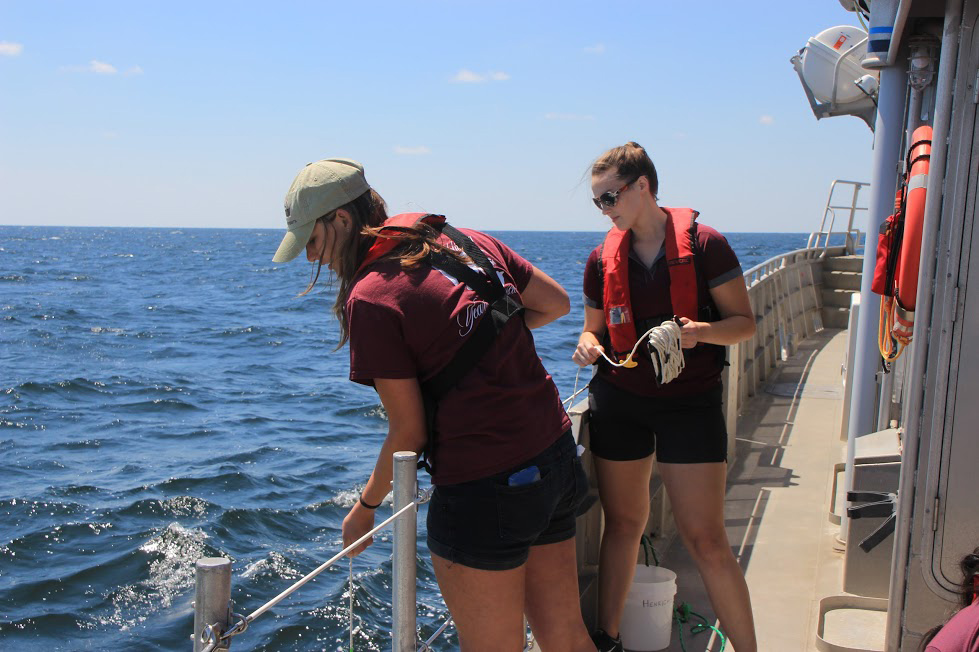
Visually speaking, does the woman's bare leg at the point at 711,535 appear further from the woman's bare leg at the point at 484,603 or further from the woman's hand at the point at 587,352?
the woman's bare leg at the point at 484,603

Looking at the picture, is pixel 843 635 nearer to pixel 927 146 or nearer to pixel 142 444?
pixel 927 146

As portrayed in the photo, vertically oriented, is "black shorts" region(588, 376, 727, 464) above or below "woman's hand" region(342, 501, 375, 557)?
above

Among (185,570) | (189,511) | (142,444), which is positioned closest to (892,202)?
(185,570)

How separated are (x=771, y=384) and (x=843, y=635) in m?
5.48

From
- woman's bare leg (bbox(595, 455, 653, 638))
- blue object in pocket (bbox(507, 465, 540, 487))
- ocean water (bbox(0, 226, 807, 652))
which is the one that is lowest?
ocean water (bbox(0, 226, 807, 652))

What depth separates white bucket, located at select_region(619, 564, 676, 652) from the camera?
3.44 metres

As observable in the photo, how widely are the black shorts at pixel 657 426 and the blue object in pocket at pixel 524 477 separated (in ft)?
2.90

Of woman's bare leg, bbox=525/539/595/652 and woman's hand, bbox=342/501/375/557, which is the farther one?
woman's bare leg, bbox=525/539/595/652

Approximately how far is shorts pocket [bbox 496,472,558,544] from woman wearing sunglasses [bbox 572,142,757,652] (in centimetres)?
85

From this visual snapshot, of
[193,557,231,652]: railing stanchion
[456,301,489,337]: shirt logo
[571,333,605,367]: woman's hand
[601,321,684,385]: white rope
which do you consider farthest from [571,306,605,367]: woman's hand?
[193,557,231,652]: railing stanchion

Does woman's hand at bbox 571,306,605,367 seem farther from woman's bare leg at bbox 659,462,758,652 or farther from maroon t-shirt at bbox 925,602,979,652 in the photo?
maroon t-shirt at bbox 925,602,979,652

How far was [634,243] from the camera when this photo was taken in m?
3.09

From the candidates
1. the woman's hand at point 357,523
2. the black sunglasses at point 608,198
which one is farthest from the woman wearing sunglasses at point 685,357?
the woman's hand at point 357,523

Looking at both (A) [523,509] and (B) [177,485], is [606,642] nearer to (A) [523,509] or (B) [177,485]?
(A) [523,509]
